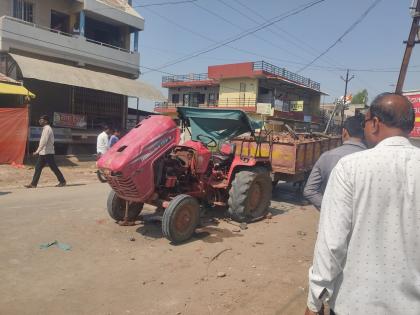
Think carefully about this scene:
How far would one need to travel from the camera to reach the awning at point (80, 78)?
15.4 meters

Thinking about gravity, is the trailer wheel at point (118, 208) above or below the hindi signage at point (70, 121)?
below

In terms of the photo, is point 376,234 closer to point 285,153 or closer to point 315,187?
point 315,187

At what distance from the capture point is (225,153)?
8.27 meters

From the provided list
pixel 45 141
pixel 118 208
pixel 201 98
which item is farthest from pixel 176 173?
pixel 201 98

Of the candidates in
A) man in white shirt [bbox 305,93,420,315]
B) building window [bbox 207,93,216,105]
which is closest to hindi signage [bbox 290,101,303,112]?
building window [bbox 207,93,216,105]

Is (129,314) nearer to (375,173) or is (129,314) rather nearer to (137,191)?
(137,191)

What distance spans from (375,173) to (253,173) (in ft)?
19.0

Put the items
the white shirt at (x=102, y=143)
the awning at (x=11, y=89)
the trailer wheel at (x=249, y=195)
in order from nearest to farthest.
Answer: the trailer wheel at (x=249, y=195)
the white shirt at (x=102, y=143)
the awning at (x=11, y=89)

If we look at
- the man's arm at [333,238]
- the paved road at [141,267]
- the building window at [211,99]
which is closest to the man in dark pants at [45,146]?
the paved road at [141,267]

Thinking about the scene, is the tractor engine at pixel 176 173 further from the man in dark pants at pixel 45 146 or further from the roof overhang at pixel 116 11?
Answer: the roof overhang at pixel 116 11

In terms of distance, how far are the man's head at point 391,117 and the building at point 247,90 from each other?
34.8 m

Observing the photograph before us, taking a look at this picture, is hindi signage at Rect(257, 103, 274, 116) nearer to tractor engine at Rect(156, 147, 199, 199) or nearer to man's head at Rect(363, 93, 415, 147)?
tractor engine at Rect(156, 147, 199, 199)

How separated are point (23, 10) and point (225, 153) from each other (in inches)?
605

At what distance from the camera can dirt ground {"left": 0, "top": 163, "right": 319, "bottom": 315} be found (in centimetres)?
398
